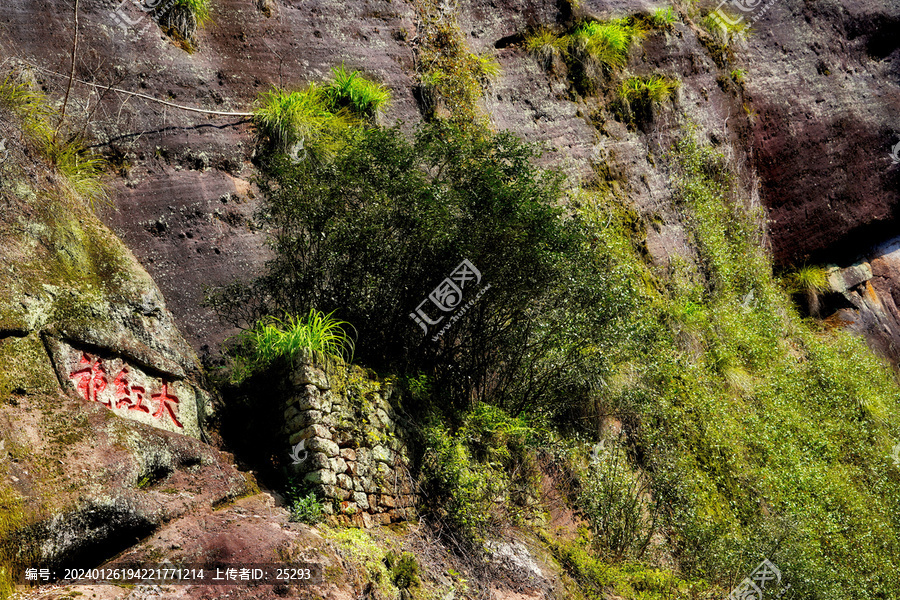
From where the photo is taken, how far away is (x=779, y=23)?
1539 centimetres

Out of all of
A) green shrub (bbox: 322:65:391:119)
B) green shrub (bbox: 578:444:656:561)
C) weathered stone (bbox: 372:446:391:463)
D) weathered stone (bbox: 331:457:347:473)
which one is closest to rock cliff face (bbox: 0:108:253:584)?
weathered stone (bbox: 331:457:347:473)

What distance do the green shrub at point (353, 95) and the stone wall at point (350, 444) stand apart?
4.33 meters

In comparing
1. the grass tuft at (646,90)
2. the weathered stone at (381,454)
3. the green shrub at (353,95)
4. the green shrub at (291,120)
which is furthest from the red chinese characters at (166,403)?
the grass tuft at (646,90)

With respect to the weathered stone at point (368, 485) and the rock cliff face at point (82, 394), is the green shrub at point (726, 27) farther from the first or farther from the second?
the rock cliff face at point (82, 394)

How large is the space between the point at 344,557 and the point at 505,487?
226 cm

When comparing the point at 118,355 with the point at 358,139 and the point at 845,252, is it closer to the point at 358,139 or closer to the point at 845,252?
the point at 358,139

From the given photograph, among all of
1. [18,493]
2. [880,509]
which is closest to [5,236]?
[18,493]

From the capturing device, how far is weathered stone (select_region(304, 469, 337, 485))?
534 centimetres

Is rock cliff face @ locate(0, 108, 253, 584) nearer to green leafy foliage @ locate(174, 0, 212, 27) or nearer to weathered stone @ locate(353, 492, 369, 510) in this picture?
weathered stone @ locate(353, 492, 369, 510)

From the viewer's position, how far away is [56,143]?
625cm

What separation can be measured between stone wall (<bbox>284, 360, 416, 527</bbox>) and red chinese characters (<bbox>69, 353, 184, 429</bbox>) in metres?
0.90

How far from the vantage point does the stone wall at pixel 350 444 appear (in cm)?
546

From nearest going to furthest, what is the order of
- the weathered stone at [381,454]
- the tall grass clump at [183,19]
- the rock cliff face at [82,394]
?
the rock cliff face at [82,394] < the weathered stone at [381,454] < the tall grass clump at [183,19]

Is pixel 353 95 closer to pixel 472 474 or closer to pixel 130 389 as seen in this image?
pixel 472 474
